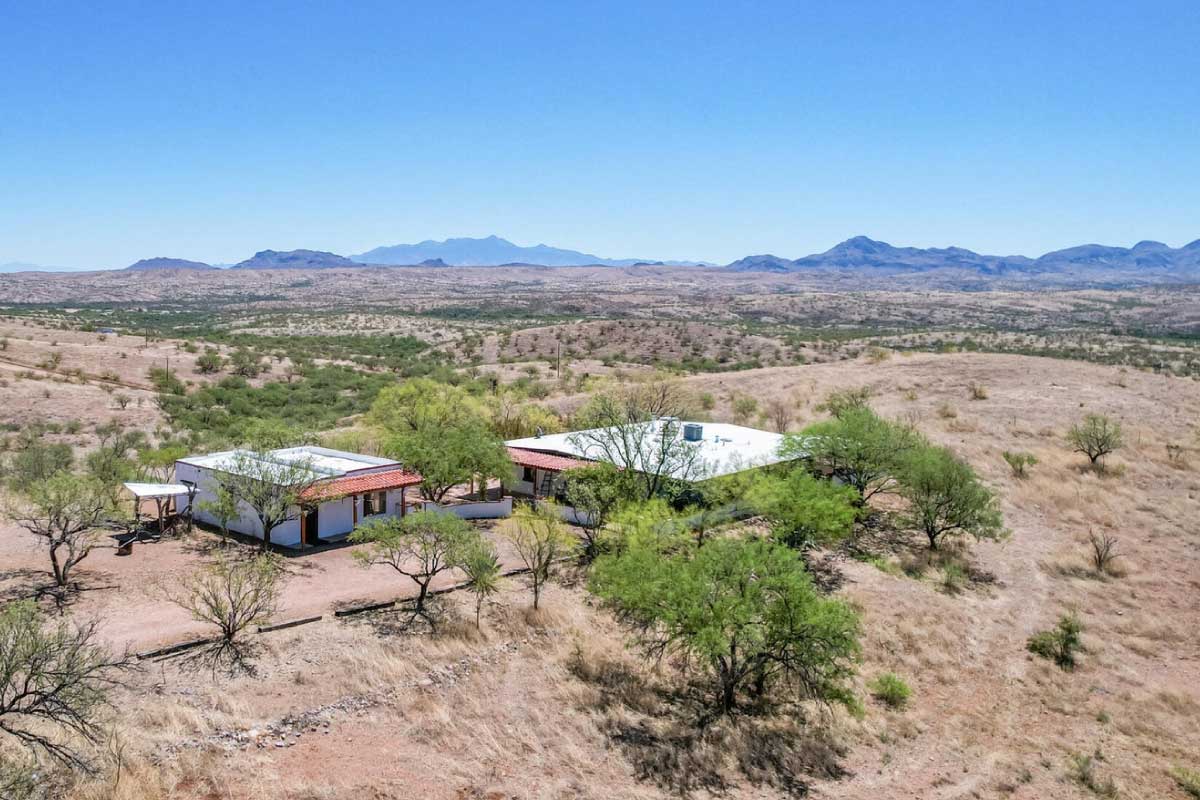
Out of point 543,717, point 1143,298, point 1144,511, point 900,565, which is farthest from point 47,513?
point 1143,298

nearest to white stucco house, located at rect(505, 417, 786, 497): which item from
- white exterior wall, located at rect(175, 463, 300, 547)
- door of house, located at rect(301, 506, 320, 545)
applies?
door of house, located at rect(301, 506, 320, 545)

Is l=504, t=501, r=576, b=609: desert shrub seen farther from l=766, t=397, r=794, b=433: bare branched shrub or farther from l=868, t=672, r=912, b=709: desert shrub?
l=766, t=397, r=794, b=433: bare branched shrub

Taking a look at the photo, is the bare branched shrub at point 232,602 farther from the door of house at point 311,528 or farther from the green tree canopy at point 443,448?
the green tree canopy at point 443,448

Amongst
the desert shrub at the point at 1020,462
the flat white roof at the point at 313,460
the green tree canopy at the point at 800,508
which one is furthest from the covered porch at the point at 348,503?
the desert shrub at the point at 1020,462

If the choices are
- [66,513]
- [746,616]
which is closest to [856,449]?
[746,616]

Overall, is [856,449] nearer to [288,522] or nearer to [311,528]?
[311,528]
